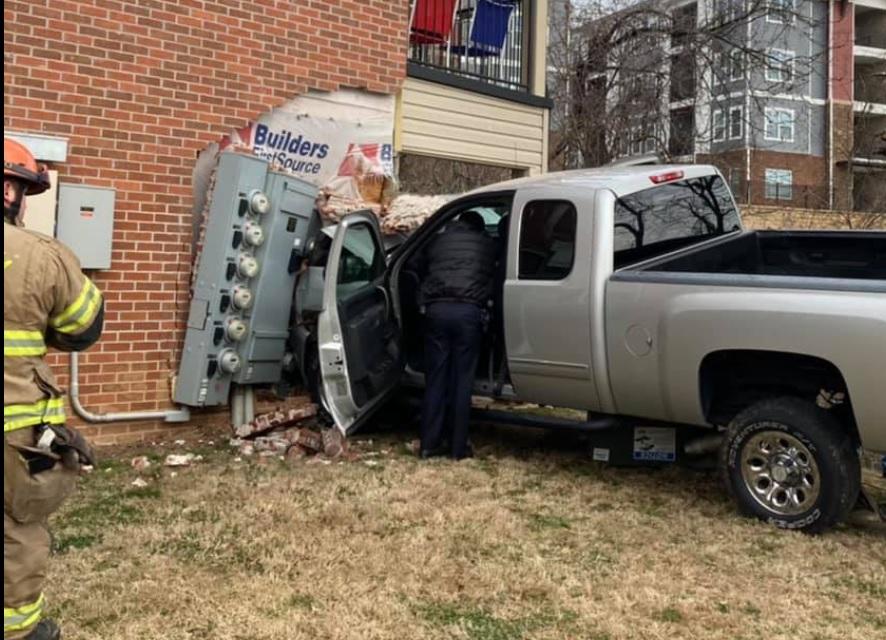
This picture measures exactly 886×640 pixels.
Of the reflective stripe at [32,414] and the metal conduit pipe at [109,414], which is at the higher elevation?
the reflective stripe at [32,414]

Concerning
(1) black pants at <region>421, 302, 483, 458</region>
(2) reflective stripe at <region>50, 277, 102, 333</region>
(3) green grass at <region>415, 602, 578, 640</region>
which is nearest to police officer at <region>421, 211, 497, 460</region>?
(1) black pants at <region>421, 302, 483, 458</region>

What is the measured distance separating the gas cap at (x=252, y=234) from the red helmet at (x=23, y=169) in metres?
3.27

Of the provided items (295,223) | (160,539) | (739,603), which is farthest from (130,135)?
(739,603)

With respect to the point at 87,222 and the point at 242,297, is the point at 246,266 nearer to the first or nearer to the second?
the point at 242,297

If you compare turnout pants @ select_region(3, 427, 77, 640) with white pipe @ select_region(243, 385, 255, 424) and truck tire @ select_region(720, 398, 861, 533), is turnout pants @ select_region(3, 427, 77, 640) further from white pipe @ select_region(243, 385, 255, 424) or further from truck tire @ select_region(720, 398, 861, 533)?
white pipe @ select_region(243, 385, 255, 424)

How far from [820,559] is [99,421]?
191 inches

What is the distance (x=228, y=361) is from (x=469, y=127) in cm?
383

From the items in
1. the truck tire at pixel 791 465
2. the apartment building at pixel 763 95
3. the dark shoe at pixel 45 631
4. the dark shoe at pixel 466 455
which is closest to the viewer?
the dark shoe at pixel 45 631

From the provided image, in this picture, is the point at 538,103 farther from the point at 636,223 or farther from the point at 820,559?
the point at 820,559

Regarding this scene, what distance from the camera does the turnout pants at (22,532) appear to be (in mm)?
2883

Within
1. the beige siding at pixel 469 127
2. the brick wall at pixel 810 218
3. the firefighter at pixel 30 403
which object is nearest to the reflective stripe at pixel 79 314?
the firefighter at pixel 30 403

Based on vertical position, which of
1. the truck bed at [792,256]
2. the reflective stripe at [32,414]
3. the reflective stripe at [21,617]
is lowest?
the reflective stripe at [21,617]

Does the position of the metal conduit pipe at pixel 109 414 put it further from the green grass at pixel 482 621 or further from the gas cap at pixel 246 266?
the green grass at pixel 482 621

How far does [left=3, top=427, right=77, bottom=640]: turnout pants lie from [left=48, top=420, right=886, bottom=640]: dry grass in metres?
0.47
